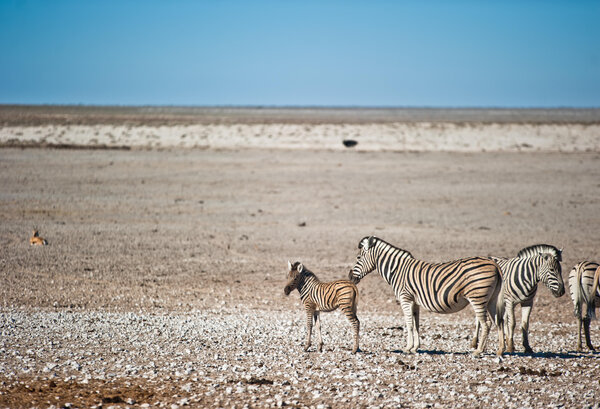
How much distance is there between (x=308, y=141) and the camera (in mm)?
44438

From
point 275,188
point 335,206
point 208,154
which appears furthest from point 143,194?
point 208,154

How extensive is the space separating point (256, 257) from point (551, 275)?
956 centimetres

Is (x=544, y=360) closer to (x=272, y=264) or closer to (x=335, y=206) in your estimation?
(x=272, y=264)

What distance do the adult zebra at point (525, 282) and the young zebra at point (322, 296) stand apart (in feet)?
6.90

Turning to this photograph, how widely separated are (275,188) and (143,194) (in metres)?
5.55

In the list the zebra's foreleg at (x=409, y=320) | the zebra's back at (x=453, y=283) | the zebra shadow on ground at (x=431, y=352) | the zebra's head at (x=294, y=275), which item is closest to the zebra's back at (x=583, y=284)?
the zebra's back at (x=453, y=283)

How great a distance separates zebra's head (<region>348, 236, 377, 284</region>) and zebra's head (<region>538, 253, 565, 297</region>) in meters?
2.48

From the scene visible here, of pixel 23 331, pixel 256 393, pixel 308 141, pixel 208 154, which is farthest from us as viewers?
pixel 308 141

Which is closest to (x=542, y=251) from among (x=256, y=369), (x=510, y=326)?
(x=510, y=326)

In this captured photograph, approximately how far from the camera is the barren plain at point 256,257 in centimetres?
809

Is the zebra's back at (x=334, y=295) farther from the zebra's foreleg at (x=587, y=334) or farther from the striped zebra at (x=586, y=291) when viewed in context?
the zebra's foreleg at (x=587, y=334)

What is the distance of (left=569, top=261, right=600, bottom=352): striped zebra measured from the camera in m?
10.0

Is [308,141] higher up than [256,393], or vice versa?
[308,141]

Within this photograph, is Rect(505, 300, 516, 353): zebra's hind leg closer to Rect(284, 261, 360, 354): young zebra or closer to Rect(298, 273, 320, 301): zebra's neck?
Rect(284, 261, 360, 354): young zebra
